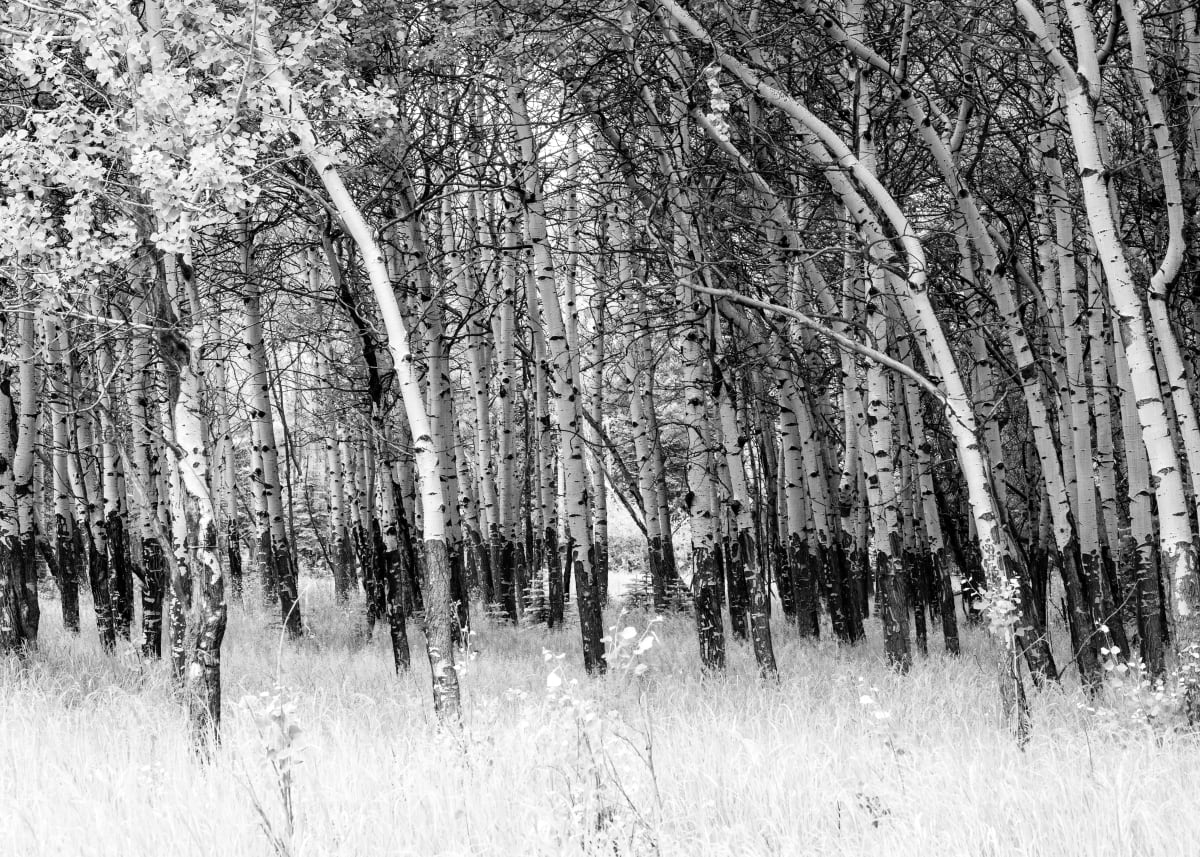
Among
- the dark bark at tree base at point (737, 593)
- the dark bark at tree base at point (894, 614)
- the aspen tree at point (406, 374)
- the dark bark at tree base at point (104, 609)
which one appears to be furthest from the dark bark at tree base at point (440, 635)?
the dark bark at tree base at point (104, 609)

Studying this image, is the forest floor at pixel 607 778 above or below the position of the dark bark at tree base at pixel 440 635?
below

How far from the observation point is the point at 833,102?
902 cm

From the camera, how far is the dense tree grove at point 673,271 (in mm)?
6066

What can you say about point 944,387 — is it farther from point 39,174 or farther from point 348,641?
point 348,641

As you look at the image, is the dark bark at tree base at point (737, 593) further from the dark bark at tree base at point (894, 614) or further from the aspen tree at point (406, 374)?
the aspen tree at point (406, 374)

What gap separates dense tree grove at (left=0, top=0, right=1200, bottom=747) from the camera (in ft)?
19.9

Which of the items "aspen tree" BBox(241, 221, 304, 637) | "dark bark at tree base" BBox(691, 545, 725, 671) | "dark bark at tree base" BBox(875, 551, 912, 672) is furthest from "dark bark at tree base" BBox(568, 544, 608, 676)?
"aspen tree" BBox(241, 221, 304, 637)

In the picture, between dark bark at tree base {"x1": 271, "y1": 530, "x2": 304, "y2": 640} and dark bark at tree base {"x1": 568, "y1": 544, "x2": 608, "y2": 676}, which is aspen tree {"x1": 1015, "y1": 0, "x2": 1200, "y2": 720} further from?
dark bark at tree base {"x1": 271, "y1": 530, "x2": 304, "y2": 640}

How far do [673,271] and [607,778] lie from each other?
451 centimetres

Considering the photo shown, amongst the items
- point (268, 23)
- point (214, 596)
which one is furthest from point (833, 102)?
point (214, 596)

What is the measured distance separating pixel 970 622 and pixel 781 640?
13.7ft

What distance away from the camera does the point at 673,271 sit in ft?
26.4

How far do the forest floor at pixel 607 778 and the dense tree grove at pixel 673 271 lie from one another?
1.68 ft

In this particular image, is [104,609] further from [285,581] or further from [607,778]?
[607,778]
